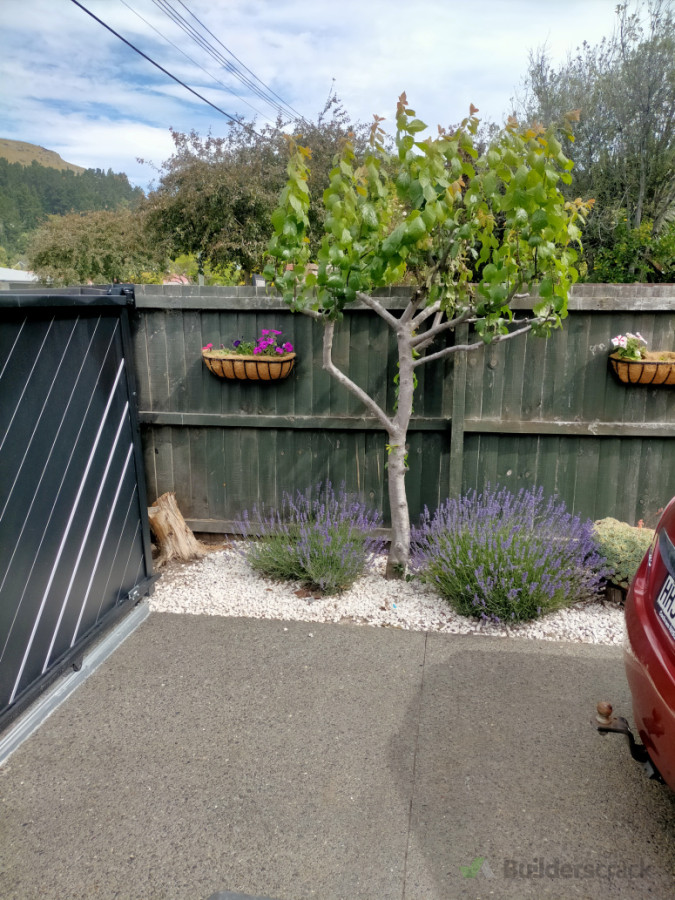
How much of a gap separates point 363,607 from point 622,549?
Result: 1550 mm

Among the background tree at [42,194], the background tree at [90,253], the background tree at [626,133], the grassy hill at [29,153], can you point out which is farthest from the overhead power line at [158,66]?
the grassy hill at [29,153]

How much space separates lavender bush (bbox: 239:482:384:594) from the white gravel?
111mm

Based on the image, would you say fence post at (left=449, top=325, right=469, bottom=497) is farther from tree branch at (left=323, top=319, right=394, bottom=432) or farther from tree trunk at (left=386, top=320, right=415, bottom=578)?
tree branch at (left=323, top=319, right=394, bottom=432)

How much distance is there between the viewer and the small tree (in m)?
3.05

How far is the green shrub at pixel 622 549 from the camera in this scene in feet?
12.0

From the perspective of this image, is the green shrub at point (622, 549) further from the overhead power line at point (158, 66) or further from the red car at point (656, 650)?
the overhead power line at point (158, 66)

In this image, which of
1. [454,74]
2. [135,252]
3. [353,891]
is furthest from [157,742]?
[135,252]

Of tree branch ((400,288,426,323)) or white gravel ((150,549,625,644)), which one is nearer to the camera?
white gravel ((150,549,625,644))

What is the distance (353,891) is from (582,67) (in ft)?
53.1

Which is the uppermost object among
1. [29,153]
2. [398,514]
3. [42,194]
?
[29,153]

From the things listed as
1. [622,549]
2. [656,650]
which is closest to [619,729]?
[656,650]

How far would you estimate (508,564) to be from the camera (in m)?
3.47

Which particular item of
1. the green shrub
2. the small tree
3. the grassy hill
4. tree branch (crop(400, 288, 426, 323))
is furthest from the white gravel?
the grassy hill

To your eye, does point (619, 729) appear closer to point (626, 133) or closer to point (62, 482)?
point (62, 482)
